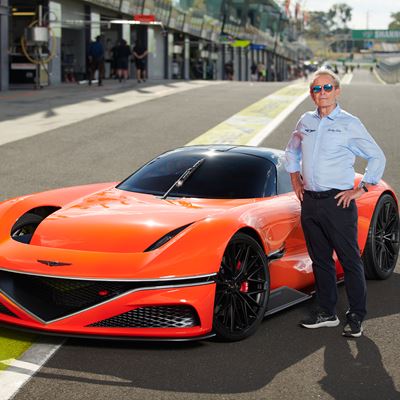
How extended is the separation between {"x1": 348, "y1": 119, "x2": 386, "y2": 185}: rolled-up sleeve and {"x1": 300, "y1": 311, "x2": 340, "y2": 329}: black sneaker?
3.02 ft

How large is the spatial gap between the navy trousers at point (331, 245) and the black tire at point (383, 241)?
48.7 inches

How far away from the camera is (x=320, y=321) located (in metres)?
5.50

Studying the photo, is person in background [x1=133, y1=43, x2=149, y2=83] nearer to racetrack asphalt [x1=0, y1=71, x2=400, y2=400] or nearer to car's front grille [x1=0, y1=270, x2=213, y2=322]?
racetrack asphalt [x1=0, y1=71, x2=400, y2=400]

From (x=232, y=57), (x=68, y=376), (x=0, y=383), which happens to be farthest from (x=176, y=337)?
(x=232, y=57)

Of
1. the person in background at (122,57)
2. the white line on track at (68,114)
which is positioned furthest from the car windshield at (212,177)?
the person in background at (122,57)

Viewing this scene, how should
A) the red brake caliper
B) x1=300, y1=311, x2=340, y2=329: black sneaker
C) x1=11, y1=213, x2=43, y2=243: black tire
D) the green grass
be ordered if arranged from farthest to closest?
x1=11, y1=213, x2=43, y2=243: black tire < x1=300, y1=311, x2=340, y2=329: black sneaker < the red brake caliper < the green grass

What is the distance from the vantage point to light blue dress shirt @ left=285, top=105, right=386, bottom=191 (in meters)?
5.28

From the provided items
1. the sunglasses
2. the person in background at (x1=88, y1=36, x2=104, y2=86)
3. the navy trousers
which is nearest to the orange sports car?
the navy trousers

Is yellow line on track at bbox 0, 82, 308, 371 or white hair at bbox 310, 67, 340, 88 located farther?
yellow line on track at bbox 0, 82, 308, 371

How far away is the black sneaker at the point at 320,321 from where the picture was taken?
549 centimetres

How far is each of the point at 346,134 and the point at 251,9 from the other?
8778cm

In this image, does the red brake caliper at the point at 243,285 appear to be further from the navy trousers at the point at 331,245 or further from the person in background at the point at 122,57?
the person in background at the point at 122,57

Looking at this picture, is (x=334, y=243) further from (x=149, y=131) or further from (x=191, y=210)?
(x=149, y=131)

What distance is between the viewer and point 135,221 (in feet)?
17.7
